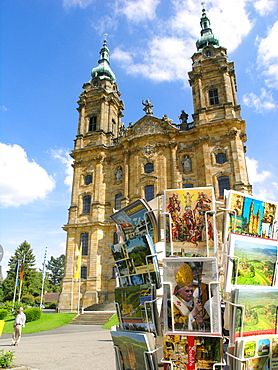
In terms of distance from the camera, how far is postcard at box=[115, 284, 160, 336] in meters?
3.95

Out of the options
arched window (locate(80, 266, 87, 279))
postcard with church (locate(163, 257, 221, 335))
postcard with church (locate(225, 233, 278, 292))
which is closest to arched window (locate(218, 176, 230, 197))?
arched window (locate(80, 266, 87, 279))

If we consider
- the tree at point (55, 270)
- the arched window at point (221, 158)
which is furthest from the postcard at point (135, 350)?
the tree at point (55, 270)

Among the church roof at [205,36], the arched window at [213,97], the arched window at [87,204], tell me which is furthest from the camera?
the church roof at [205,36]

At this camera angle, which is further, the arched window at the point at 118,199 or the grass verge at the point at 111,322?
the arched window at the point at 118,199

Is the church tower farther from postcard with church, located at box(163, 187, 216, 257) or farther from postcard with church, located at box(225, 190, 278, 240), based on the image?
postcard with church, located at box(163, 187, 216, 257)

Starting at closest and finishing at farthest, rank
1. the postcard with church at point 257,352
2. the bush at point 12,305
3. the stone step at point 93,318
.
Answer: the postcard with church at point 257,352 < the stone step at point 93,318 < the bush at point 12,305

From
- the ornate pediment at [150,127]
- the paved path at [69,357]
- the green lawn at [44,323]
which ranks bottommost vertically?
the green lawn at [44,323]

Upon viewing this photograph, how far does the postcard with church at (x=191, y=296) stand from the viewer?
145 inches

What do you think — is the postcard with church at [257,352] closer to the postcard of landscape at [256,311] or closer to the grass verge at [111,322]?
the postcard of landscape at [256,311]

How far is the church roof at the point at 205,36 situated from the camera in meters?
35.3

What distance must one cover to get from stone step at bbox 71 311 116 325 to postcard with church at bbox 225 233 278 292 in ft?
63.4

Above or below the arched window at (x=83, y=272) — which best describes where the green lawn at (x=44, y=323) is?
below

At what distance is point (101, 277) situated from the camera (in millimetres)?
28875

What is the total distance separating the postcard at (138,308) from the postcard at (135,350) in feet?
0.52
